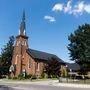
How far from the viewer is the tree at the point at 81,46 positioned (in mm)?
61625

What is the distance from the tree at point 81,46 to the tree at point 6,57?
3013cm

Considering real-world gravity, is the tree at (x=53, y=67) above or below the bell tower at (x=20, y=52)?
below

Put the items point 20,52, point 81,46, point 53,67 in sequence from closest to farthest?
point 81,46 → point 53,67 → point 20,52

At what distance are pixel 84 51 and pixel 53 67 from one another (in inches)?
672

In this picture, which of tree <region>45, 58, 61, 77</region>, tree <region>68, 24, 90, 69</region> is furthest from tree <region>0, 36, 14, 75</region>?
tree <region>68, 24, 90, 69</region>

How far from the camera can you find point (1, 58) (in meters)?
93.9

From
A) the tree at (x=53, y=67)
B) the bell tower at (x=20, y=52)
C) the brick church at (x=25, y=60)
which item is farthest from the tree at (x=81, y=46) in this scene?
the bell tower at (x=20, y=52)

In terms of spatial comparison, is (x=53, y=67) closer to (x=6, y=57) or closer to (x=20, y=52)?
(x=20, y=52)

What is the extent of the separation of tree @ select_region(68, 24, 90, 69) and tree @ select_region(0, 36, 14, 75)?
30.1 metres

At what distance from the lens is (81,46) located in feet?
213

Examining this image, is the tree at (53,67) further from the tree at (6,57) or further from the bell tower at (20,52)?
the tree at (6,57)

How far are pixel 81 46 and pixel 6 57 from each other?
38342 millimetres

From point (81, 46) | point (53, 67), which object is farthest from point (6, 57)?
point (81, 46)

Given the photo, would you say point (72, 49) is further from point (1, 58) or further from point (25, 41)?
point (1, 58)
